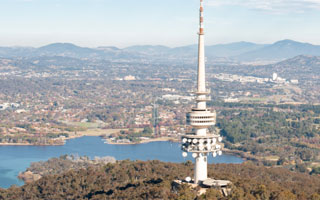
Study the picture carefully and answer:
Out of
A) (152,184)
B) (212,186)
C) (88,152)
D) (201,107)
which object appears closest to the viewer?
(212,186)

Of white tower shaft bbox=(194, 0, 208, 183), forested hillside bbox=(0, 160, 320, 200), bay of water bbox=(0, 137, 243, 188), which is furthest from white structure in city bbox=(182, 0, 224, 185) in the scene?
bay of water bbox=(0, 137, 243, 188)

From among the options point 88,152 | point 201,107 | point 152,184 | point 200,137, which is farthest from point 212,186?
point 88,152

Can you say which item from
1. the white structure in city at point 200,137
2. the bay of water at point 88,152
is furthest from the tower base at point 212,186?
the bay of water at point 88,152

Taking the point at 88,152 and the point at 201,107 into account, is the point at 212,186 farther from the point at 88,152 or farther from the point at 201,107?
the point at 88,152

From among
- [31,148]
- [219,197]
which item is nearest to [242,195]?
[219,197]

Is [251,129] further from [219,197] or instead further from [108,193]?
[219,197]

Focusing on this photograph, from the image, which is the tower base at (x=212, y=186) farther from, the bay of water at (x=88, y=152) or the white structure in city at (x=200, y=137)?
the bay of water at (x=88, y=152)

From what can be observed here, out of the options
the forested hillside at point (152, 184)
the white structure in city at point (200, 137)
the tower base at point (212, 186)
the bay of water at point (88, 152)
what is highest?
the white structure in city at point (200, 137)
